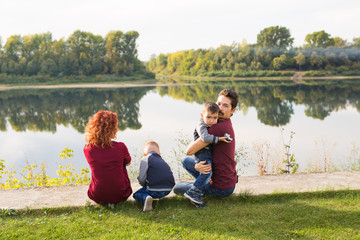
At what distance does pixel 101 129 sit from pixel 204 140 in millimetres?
1263

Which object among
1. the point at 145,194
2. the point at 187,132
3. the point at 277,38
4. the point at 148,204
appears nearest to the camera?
the point at 148,204

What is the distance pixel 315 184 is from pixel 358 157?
585cm

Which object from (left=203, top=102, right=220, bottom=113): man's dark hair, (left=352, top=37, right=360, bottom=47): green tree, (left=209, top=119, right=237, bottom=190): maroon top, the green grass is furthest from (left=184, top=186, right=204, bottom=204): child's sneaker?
(left=352, top=37, right=360, bottom=47): green tree

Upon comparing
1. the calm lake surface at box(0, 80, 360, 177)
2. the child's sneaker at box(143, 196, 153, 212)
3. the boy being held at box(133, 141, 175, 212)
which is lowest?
the calm lake surface at box(0, 80, 360, 177)

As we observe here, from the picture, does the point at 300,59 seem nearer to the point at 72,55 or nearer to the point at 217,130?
the point at 72,55

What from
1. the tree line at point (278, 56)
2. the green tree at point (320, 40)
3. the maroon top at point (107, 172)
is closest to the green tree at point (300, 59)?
the tree line at point (278, 56)

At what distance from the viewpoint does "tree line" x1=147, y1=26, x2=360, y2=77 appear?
67.9m

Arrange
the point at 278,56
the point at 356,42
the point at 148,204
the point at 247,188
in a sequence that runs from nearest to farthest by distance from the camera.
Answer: the point at 148,204 → the point at 247,188 → the point at 278,56 → the point at 356,42

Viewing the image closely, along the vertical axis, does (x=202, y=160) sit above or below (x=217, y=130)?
below

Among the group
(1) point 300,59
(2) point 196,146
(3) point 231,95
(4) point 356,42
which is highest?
(4) point 356,42

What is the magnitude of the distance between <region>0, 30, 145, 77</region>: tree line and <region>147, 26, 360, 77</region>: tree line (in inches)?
861

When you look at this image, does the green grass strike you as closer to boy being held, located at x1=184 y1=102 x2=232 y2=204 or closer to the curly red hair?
boy being held, located at x1=184 y1=102 x2=232 y2=204

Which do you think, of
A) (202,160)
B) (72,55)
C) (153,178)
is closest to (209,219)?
(202,160)

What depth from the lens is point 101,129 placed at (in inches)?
145
